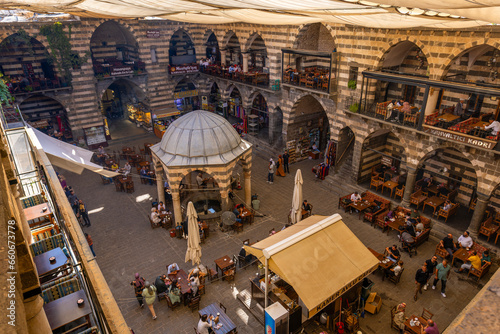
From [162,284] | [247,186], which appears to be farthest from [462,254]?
[162,284]

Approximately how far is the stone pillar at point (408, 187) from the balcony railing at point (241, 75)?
1160 cm

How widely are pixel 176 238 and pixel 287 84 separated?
1168 cm

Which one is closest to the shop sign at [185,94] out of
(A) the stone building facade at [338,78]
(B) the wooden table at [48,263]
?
(A) the stone building facade at [338,78]

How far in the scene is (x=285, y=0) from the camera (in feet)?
22.1

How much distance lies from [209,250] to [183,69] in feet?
62.2

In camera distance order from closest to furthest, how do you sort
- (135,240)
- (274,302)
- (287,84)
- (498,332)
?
(498,332), (274,302), (135,240), (287,84)

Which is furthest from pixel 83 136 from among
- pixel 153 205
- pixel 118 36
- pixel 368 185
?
pixel 368 185

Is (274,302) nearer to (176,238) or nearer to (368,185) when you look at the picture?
(176,238)

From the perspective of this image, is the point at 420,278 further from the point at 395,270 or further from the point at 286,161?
the point at 286,161

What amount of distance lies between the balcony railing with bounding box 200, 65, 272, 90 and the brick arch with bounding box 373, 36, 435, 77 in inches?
351

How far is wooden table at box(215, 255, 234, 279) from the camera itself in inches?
510

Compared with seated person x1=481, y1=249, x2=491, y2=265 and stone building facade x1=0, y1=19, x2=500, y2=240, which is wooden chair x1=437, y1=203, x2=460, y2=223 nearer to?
stone building facade x1=0, y1=19, x2=500, y2=240

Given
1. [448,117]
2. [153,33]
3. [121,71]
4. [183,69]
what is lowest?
[448,117]

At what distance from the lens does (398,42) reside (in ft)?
50.6
